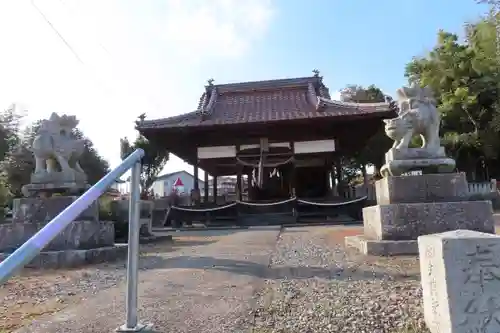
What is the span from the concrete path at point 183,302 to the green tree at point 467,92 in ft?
63.8

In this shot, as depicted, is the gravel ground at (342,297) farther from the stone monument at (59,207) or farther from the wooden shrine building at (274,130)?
the wooden shrine building at (274,130)

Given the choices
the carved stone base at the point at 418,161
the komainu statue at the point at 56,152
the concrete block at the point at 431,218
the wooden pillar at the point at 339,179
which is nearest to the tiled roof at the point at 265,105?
the wooden pillar at the point at 339,179

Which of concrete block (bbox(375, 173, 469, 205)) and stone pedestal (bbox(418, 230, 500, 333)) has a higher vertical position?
concrete block (bbox(375, 173, 469, 205))

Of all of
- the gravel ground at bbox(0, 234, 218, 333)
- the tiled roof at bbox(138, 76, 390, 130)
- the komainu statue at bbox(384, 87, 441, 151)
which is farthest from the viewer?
the tiled roof at bbox(138, 76, 390, 130)

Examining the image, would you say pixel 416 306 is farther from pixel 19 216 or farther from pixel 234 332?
pixel 19 216

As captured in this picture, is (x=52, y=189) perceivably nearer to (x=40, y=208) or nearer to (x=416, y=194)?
(x=40, y=208)

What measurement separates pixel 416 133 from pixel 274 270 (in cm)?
306

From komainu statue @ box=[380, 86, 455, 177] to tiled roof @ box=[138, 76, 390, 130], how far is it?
766cm

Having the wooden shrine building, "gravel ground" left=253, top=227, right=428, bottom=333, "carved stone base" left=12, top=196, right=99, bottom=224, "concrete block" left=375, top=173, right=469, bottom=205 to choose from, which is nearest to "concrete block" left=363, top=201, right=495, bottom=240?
"concrete block" left=375, top=173, right=469, bottom=205

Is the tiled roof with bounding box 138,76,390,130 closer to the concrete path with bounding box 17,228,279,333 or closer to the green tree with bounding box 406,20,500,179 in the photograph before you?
the green tree with bounding box 406,20,500,179

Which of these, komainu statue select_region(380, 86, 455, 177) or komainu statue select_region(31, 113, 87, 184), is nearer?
komainu statue select_region(380, 86, 455, 177)

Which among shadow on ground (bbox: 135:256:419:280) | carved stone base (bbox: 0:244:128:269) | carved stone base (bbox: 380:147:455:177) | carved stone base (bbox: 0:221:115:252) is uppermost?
carved stone base (bbox: 380:147:455:177)

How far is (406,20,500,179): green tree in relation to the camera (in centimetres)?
2100

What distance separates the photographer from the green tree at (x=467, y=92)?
68.9ft
